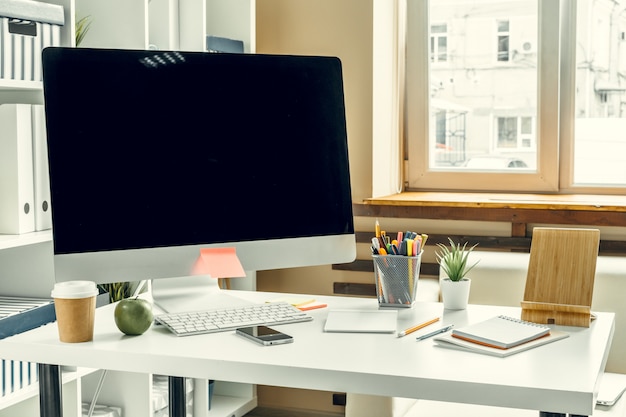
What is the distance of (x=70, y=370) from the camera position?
222 cm

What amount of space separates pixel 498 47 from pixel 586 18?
340 mm

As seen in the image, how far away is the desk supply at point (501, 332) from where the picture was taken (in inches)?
58.4

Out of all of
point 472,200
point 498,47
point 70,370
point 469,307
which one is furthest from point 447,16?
point 70,370

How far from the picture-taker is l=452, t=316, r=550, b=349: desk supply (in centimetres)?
148

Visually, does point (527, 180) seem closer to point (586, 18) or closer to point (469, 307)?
point (586, 18)

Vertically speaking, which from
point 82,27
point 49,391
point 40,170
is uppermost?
point 82,27

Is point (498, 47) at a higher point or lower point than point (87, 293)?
higher

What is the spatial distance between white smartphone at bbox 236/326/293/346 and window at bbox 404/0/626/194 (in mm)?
1904

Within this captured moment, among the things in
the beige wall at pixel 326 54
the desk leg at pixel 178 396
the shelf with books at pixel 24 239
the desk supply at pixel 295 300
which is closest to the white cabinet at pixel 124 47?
the shelf with books at pixel 24 239

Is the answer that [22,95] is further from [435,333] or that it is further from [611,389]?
[611,389]

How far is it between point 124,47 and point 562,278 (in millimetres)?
1431

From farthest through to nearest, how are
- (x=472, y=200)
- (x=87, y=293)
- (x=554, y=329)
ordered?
(x=472, y=200) < (x=554, y=329) < (x=87, y=293)

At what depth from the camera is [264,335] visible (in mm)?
1536

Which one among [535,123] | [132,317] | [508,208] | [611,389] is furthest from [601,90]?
[132,317]
